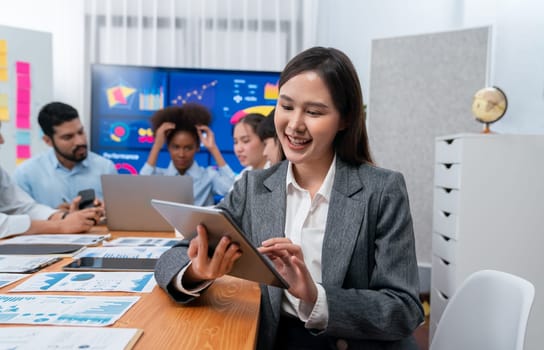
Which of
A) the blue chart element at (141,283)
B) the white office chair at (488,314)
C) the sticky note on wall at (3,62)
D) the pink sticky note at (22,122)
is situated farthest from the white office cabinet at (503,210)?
the sticky note on wall at (3,62)

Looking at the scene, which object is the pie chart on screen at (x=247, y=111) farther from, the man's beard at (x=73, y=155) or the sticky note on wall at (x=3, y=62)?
the sticky note on wall at (x=3, y=62)

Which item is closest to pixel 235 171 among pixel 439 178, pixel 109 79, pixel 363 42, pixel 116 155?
pixel 116 155

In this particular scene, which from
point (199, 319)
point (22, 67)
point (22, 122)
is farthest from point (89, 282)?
point (22, 67)

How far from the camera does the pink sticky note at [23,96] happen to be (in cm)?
359

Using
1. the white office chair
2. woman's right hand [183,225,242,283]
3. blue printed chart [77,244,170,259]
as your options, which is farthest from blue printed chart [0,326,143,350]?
the white office chair

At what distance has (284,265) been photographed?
3.23 ft

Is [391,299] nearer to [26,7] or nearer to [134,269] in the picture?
[134,269]

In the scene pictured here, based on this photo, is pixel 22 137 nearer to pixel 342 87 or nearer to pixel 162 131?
pixel 162 131

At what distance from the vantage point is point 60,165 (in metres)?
3.16

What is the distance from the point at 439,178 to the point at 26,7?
3541mm

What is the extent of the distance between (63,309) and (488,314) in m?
0.91

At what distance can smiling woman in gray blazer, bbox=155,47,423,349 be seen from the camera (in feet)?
3.31

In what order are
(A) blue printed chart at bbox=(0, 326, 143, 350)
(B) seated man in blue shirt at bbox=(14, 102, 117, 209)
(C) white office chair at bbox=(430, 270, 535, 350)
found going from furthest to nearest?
1. (B) seated man in blue shirt at bbox=(14, 102, 117, 209)
2. (C) white office chair at bbox=(430, 270, 535, 350)
3. (A) blue printed chart at bbox=(0, 326, 143, 350)

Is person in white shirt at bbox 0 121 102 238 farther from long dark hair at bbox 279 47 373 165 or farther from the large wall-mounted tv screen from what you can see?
the large wall-mounted tv screen
